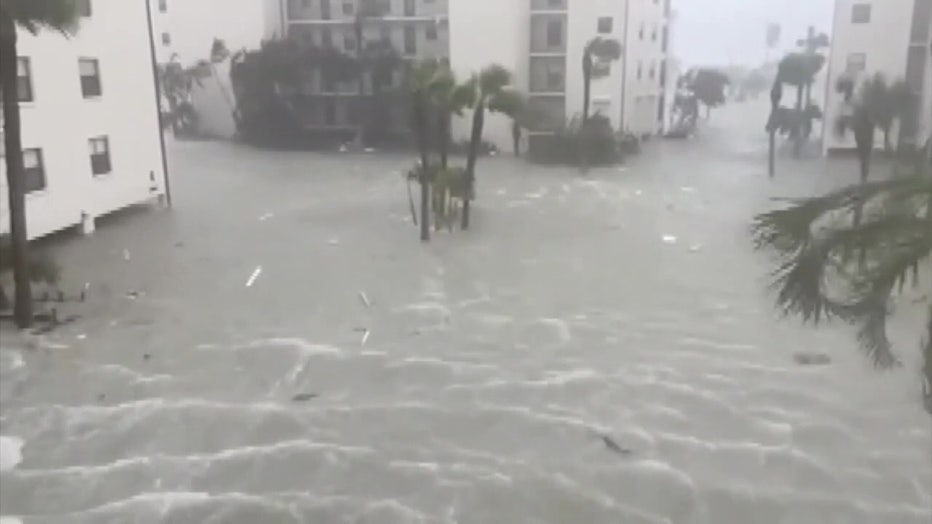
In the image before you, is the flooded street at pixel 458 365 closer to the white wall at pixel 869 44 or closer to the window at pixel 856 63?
the white wall at pixel 869 44

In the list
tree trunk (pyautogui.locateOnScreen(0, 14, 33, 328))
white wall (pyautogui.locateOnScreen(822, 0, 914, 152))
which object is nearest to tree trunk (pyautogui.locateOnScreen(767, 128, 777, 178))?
white wall (pyautogui.locateOnScreen(822, 0, 914, 152))

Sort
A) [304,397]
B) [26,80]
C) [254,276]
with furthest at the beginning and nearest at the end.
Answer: [254,276] < [26,80] < [304,397]

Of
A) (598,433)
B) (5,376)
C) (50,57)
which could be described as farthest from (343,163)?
(598,433)

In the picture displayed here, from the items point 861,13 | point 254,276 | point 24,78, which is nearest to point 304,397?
point 254,276

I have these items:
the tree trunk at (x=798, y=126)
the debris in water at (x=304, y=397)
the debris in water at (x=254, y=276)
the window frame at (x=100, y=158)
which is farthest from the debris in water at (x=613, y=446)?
Answer: the window frame at (x=100, y=158)

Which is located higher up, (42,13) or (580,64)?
(42,13)

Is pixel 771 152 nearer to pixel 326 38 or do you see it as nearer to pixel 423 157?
pixel 423 157

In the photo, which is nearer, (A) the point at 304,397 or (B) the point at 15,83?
(A) the point at 304,397
